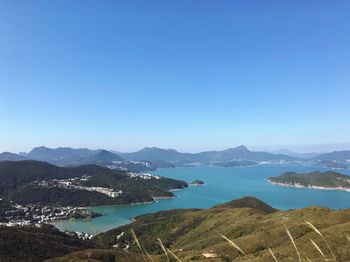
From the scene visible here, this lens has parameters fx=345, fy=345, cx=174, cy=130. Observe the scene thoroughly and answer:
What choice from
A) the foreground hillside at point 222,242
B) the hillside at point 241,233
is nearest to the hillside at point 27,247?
the foreground hillside at point 222,242

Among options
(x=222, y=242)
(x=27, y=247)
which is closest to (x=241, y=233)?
(x=222, y=242)

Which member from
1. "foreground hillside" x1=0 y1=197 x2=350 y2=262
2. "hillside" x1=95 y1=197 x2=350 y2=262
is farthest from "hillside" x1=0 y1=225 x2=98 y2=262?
"hillside" x1=95 y1=197 x2=350 y2=262

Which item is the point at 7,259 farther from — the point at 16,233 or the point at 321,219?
the point at 321,219

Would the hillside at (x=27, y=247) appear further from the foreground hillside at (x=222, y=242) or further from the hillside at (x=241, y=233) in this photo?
the hillside at (x=241, y=233)

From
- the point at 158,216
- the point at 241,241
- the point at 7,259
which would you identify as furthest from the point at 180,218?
the point at 7,259

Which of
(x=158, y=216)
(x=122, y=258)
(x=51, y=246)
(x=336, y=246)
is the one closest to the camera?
(x=336, y=246)

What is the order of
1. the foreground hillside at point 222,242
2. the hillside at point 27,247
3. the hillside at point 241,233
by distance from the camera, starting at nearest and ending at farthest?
1. the foreground hillside at point 222,242
2. the hillside at point 241,233
3. the hillside at point 27,247

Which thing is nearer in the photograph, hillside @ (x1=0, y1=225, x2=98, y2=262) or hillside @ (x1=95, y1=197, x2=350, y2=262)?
hillside @ (x1=95, y1=197, x2=350, y2=262)

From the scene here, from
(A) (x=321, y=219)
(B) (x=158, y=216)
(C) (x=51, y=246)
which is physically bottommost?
(B) (x=158, y=216)

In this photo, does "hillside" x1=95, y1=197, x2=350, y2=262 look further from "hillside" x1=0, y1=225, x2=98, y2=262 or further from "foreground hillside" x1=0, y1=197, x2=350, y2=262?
"hillside" x1=0, y1=225, x2=98, y2=262
